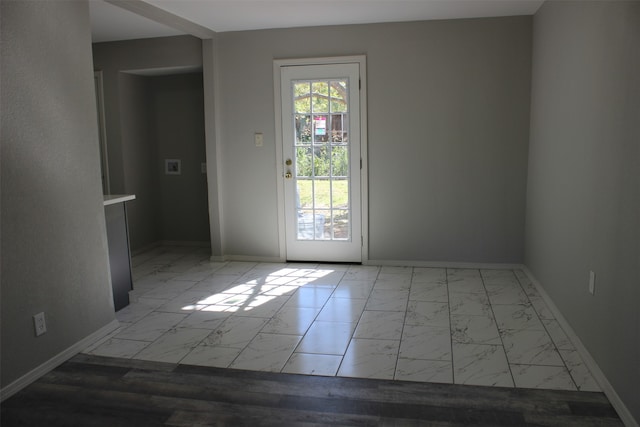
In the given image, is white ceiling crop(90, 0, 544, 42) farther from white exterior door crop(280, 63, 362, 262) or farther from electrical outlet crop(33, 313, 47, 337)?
electrical outlet crop(33, 313, 47, 337)

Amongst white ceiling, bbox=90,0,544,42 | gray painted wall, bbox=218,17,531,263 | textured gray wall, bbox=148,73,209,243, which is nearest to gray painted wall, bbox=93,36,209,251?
textured gray wall, bbox=148,73,209,243

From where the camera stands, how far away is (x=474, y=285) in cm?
451

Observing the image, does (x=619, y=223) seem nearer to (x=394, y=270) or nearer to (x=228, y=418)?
(x=228, y=418)

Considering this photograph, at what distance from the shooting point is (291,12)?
4.46 meters

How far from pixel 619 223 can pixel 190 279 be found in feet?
11.9

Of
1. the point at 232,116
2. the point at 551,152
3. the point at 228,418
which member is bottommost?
the point at 228,418

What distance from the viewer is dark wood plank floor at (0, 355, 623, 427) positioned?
7.98 ft

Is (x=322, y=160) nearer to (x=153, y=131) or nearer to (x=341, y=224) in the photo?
(x=341, y=224)

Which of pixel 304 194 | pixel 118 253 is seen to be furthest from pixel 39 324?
pixel 304 194

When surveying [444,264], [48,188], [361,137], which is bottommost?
[444,264]

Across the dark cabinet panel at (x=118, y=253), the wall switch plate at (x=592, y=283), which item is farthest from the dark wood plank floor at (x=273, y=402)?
the dark cabinet panel at (x=118, y=253)

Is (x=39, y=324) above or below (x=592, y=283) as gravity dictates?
below

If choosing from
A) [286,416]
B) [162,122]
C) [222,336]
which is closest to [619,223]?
[286,416]

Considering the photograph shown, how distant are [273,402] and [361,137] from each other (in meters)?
3.06
